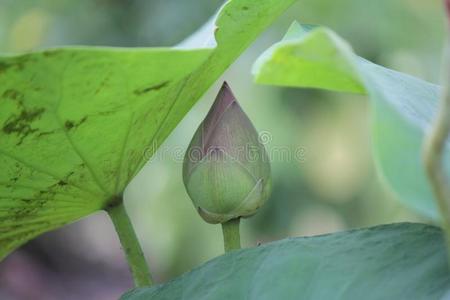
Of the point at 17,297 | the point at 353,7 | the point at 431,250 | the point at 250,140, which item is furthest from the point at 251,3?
the point at 17,297

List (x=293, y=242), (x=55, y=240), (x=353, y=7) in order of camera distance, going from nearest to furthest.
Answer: (x=293, y=242), (x=353, y=7), (x=55, y=240)

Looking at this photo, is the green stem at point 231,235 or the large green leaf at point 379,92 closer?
the large green leaf at point 379,92

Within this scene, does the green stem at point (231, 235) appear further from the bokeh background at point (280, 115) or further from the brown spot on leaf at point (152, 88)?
the bokeh background at point (280, 115)

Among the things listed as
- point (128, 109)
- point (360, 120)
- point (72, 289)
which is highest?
point (128, 109)

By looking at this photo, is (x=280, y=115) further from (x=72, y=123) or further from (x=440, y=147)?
(x=440, y=147)

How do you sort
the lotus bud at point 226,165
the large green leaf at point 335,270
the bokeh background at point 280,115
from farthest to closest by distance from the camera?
the bokeh background at point 280,115 → the lotus bud at point 226,165 → the large green leaf at point 335,270

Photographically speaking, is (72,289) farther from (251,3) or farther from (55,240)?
(251,3)

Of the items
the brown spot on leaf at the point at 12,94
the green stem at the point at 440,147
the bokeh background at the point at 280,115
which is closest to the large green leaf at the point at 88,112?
the brown spot on leaf at the point at 12,94
